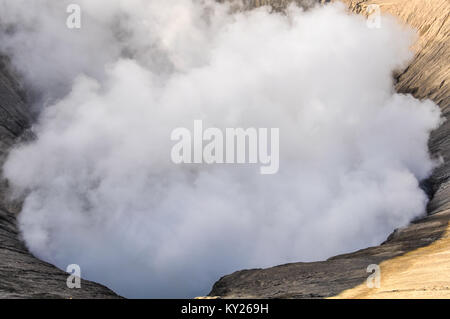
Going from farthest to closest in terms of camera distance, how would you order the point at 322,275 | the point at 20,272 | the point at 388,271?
the point at 20,272
the point at 322,275
the point at 388,271

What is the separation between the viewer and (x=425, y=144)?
39.7 metres

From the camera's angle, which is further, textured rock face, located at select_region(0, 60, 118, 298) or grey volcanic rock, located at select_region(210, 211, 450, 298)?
grey volcanic rock, located at select_region(210, 211, 450, 298)

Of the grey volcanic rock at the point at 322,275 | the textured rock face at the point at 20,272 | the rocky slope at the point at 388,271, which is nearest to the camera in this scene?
the rocky slope at the point at 388,271

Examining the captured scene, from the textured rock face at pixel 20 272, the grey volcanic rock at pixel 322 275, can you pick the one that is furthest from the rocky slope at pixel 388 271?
the textured rock face at pixel 20 272

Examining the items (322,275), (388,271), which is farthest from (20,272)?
(388,271)

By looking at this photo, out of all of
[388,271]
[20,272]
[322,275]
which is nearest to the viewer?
[388,271]

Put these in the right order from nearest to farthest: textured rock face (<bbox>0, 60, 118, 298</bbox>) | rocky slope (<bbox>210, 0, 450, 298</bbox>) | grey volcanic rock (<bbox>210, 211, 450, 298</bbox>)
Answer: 1. rocky slope (<bbox>210, 0, 450, 298</bbox>)
2. textured rock face (<bbox>0, 60, 118, 298</bbox>)
3. grey volcanic rock (<bbox>210, 211, 450, 298</bbox>)

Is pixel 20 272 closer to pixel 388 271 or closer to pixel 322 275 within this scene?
pixel 322 275

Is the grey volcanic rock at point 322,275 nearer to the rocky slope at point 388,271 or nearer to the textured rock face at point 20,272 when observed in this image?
the rocky slope at point 388,271

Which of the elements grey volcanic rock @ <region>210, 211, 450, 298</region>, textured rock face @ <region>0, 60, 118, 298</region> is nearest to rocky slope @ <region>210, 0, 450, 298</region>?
grey volcanic rock @ <region>210, 211, 450, 298</region>

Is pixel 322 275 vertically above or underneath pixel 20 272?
underneath

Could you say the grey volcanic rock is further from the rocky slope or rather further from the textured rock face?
the textured rock face
